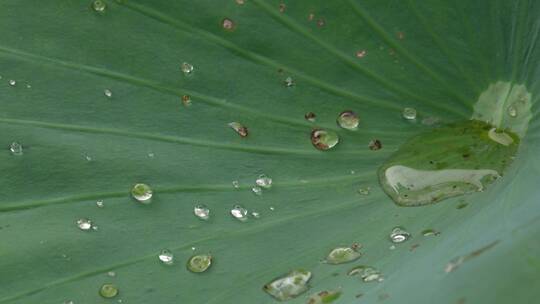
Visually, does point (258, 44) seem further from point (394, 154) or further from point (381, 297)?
point (381, 297)

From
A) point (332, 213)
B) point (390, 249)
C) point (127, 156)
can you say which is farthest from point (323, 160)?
point (127, 156)

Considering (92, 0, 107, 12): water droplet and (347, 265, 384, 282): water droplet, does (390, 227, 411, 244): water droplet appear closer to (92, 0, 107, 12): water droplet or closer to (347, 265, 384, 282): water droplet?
(347, 265, 384, 282): water droplet

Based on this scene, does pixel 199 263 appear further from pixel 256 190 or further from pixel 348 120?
pixel 348 120

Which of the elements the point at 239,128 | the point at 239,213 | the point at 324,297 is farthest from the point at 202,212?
the point at 324,297

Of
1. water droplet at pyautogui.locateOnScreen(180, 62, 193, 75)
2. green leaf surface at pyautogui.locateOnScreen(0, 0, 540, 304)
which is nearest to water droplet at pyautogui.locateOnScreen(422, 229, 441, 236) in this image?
green leaf surface at pyautogui.locateOnScreen(0, 0, 540, 304)

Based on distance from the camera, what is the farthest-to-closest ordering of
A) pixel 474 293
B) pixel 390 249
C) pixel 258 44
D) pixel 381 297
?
pixel 258 44 → pixel 390 249 → pixel 381 297 → pixel 474 293
